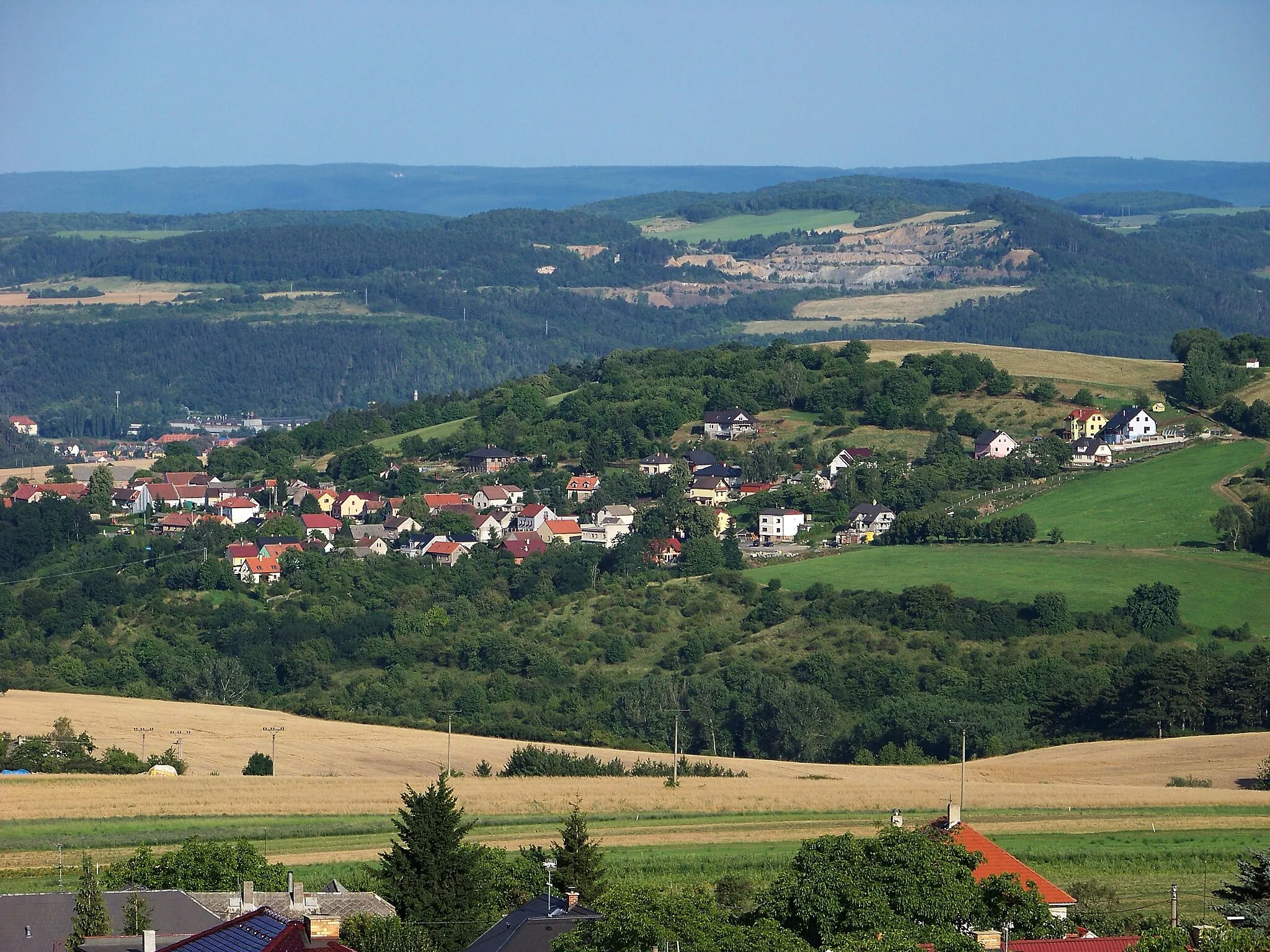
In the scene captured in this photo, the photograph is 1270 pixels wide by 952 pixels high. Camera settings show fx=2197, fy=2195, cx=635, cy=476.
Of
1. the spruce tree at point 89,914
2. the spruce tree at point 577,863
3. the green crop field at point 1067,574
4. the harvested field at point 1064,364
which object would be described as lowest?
the green crop field at point 1067,574

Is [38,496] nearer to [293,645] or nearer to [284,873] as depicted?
[293,645]

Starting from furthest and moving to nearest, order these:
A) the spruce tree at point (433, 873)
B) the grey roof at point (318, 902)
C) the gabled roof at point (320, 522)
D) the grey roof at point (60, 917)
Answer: the gabled roof at point (320, 522), the spruce tree at point (433, 873), the grey roof at point (318, 902), the grey roof at point (60, 917)

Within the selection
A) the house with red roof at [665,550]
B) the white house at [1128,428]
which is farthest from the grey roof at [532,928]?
the white house at [1128,428]

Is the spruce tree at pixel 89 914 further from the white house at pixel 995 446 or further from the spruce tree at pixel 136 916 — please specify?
the white house at pixel 995 446

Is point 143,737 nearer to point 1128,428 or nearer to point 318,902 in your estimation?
point 318,902

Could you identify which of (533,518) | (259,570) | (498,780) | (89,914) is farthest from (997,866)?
(533,518)

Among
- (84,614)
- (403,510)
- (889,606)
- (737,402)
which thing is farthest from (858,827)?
(737,402)

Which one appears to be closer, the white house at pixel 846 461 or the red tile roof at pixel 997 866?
the red tile roof at pixel 997 866
